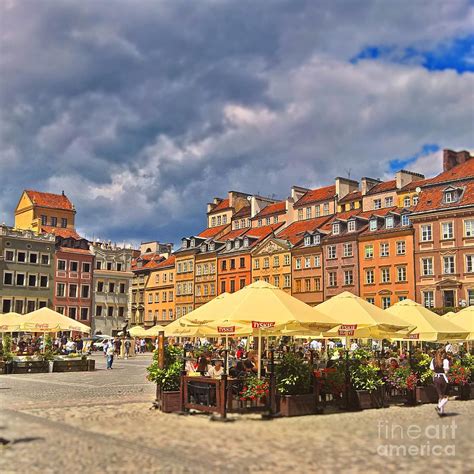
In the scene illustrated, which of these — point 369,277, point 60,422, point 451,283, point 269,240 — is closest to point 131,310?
point 269,240

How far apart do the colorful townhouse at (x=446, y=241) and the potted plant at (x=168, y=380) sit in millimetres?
37954

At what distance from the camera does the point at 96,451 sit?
32.1 feet

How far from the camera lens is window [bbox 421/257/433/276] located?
52.8 meters

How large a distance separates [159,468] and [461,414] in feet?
29.4

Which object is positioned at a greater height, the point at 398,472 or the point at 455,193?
the point at 455,193

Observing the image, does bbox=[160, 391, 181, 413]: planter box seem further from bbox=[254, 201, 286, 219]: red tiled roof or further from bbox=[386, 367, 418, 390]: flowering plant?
bbox=[254, 201, 286, 219]: red tiled roof

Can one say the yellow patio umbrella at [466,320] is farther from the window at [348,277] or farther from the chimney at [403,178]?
the chimney at [403,178]

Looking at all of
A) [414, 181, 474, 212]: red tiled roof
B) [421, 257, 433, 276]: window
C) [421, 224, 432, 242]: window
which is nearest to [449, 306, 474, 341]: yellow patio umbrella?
[414, 181, 474, 212]: red tiled roof

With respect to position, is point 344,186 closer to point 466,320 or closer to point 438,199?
point 438,199

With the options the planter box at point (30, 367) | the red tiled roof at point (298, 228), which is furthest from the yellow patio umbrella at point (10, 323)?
the red tiled roof at point (298, 228)

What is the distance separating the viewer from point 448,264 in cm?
5156

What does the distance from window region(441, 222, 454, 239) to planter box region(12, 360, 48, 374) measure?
32.6 metres

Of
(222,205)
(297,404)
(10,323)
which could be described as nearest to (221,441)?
(297,404)

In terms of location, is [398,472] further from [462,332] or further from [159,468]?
[462,332]
